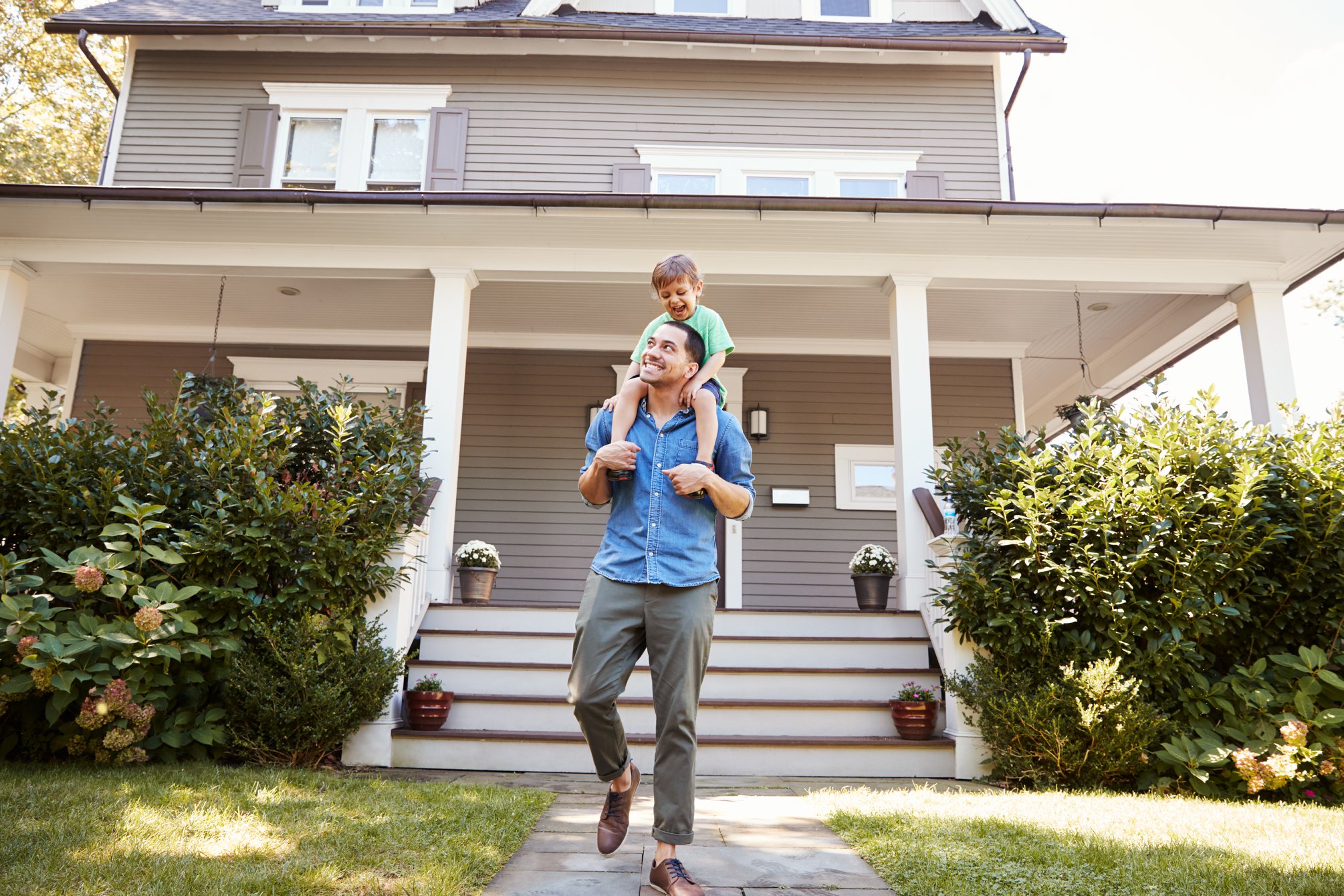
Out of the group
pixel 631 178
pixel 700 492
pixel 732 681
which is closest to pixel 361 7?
pixel 631 178

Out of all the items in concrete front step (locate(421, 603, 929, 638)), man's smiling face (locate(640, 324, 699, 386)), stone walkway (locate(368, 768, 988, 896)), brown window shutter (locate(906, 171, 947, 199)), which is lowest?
stone walkway (locate(368, 768, 988, 896))

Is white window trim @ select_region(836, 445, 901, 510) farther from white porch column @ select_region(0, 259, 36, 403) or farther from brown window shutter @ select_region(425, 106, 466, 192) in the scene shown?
white porch column @ select_region(0, 259, 36, 403)

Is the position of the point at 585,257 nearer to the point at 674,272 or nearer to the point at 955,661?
the point at 955,661

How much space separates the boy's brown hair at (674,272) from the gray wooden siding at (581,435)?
604cm

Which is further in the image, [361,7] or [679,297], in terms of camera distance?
[361,7]

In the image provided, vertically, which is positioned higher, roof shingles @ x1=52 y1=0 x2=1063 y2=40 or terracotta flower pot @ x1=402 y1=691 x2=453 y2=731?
roof shingles @ x1=52 y1=0 x2=1063 y2=40

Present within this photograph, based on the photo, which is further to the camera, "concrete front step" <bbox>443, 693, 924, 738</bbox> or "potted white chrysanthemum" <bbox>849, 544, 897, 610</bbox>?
"potted white chrysanthemum" <bbox>849, 544, 897, 610</bbox>

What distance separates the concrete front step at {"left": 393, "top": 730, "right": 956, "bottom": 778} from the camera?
15.1 feet

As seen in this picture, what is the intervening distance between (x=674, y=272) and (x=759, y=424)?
6234mm

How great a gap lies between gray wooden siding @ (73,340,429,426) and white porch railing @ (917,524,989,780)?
5.68 m

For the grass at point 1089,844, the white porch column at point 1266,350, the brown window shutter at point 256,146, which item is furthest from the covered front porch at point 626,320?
the grass at point 1089,844

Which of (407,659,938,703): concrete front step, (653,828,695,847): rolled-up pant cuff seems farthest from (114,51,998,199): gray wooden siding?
(653,828,695,847): rolled-up pant cuff

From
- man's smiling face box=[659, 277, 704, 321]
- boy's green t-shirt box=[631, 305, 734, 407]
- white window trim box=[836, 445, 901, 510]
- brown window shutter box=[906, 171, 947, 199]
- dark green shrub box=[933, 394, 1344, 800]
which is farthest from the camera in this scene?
brown window shutter box=[906, 171, 947, 199]

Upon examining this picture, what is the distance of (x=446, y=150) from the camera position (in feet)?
29.3
